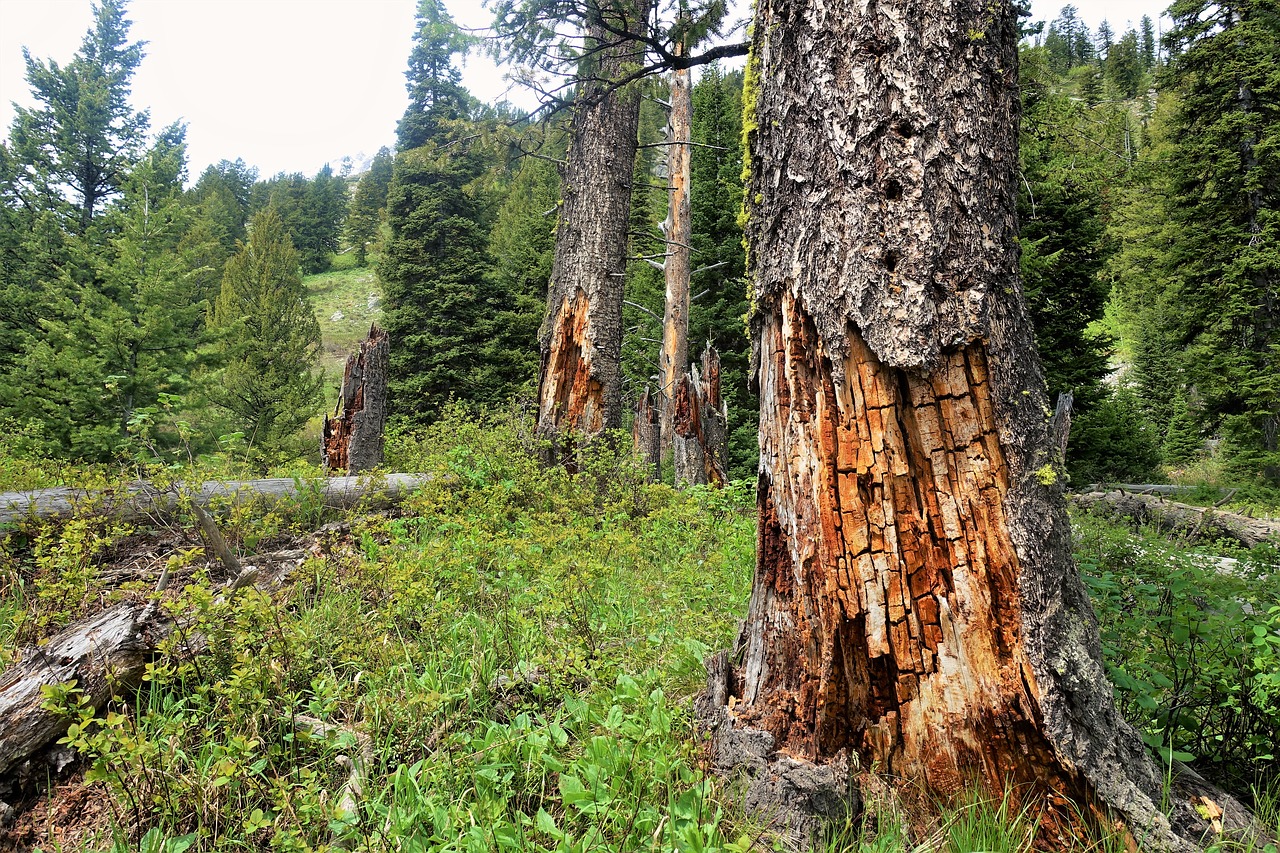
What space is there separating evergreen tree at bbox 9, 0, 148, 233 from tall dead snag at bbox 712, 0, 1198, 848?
19.3 m

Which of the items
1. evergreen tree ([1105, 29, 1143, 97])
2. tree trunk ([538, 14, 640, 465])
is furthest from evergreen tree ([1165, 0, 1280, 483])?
evergreen tree ([1105, 29, 1143, 97])

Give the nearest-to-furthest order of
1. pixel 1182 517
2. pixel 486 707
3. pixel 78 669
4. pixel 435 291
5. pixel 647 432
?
pixel 78 669 < pixel 486 707 < pixel 1182 517 < pixel 647 432 < pixel 435 291

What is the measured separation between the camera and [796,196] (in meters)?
2.01

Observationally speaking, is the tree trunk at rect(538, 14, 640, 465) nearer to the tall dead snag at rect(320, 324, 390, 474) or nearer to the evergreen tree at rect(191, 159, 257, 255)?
the tall dead snag at rect(320, 324, 390, 474)

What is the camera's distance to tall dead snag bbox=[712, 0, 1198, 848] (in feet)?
5.93

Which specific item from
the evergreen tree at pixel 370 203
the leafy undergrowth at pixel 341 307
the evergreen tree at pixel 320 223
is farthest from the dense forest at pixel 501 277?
the evergreen tree at pixel 320 223

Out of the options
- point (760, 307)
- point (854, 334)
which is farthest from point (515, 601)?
point (854, 334)

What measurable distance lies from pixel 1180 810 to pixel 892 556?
1.05 meters

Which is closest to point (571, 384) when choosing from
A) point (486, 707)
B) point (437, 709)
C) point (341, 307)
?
point (486, 707)

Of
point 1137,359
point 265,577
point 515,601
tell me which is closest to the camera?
point 515,601

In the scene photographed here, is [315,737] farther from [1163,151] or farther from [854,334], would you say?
[1163,151]

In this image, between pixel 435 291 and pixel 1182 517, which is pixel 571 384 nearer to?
pixel 1182 517

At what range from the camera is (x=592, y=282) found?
7.56 metres

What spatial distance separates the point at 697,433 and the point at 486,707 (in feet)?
22.4
